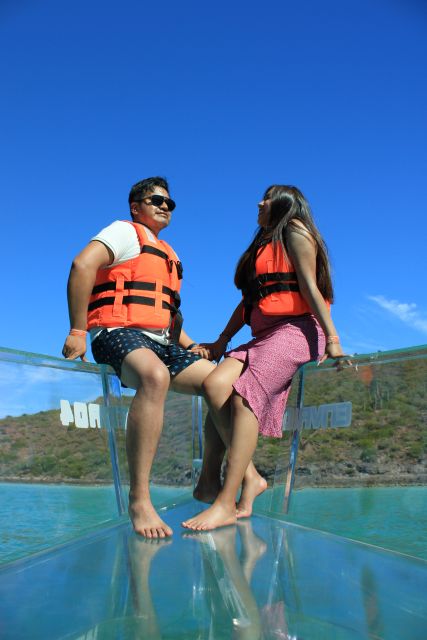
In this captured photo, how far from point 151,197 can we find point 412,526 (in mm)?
2055

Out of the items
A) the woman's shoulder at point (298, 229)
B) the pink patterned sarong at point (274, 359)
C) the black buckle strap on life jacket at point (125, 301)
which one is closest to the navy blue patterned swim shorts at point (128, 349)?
the black buckle strap on life jacket at point (125, 301)

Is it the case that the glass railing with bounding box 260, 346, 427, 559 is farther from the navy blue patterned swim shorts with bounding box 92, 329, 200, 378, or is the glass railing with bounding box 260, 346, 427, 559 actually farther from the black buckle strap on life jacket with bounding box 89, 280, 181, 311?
the black buckle strap on life jacket with bounding box 89, 280, 181, 311

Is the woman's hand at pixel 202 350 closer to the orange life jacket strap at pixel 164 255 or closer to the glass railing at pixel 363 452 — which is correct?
the orange life jacket strap at pixel 164 255

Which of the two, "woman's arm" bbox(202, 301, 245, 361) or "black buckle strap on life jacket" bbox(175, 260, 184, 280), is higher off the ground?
"black buckle strap on life jacket" bbox(175, 260, 184, 280)

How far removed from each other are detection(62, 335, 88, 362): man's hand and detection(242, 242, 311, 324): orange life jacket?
858 millimetres

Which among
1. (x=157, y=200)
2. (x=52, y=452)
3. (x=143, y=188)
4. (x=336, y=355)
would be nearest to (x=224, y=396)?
(x=336, y=355)

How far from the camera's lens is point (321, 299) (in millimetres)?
2670

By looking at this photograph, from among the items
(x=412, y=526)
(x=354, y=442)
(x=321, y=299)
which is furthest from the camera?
(x=321, y=299)

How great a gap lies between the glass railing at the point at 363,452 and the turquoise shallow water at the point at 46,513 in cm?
82

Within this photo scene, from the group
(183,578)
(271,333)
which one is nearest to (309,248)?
(271,333)

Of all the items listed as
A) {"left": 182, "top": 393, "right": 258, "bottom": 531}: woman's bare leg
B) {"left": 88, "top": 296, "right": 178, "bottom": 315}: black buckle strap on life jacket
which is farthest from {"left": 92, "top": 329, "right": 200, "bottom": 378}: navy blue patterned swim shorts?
{"left": 182, "top": 393, "right": 258, "bottom": 531}: woman's bare leg

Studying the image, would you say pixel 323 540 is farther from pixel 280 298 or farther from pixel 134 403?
pixel 280 298

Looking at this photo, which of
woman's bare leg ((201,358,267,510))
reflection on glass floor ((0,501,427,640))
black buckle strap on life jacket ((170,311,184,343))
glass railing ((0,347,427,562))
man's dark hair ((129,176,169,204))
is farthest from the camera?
man's dark hair ((129,176,169,204))

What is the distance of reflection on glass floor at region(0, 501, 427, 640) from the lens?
1064mm
